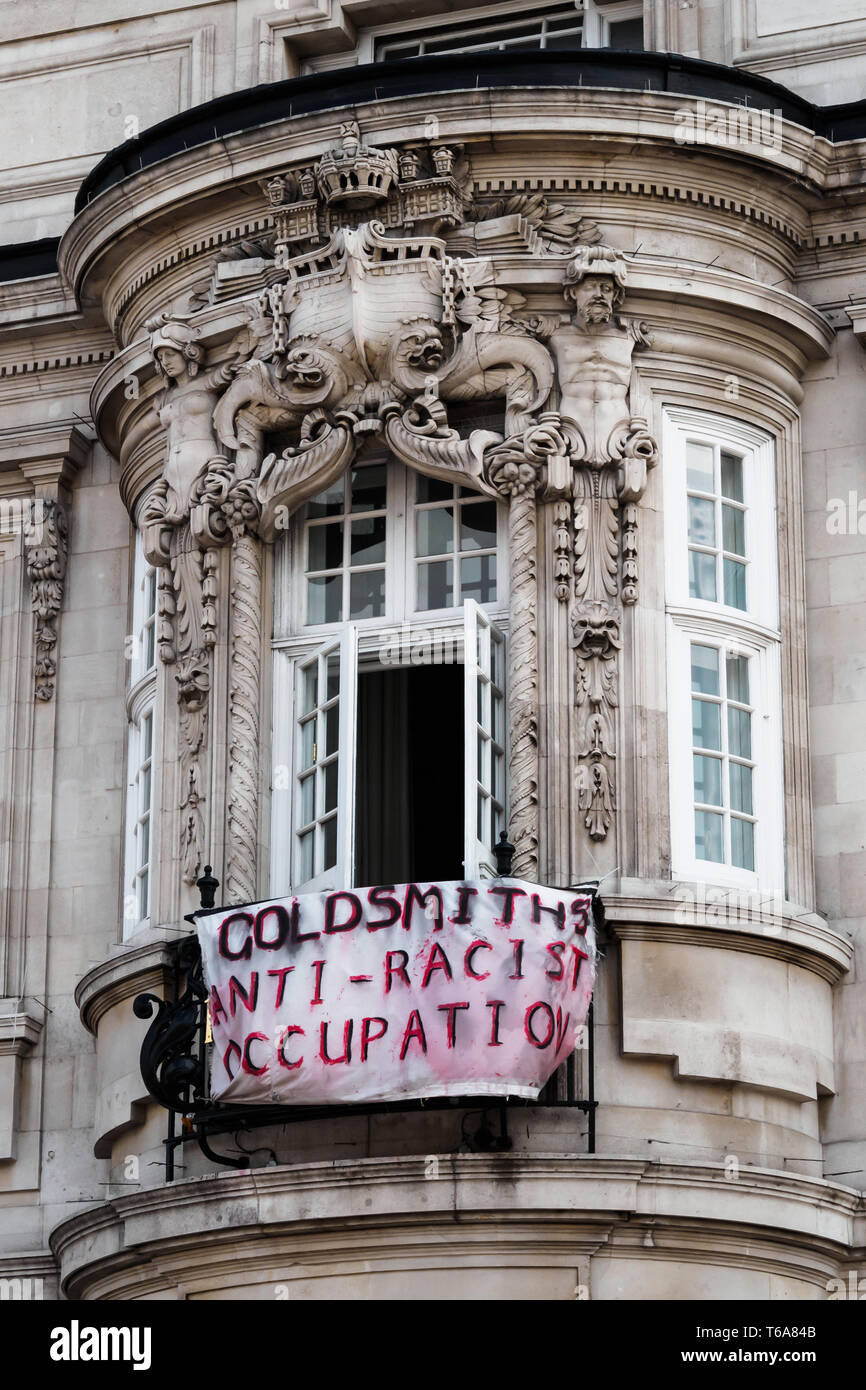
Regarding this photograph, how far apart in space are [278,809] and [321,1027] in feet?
6.59

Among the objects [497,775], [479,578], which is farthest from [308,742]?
[479,578]

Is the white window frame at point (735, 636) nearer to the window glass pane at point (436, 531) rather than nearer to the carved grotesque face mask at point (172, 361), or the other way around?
the window glass pane at point (436, 531)

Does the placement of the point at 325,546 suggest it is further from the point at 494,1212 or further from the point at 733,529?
the point at 494,1212

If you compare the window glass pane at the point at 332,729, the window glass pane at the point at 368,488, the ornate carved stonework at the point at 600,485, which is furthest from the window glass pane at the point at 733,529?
the window glass pane at the point at 332,729

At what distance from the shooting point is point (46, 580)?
888 inches

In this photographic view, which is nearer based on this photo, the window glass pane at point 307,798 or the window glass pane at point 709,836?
the window glass pane at point 709,836

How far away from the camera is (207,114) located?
21.6 meters

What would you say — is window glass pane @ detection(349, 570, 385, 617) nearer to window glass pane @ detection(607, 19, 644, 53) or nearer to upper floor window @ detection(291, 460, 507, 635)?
upper floor window @ detection(291, 460, 507, 635)

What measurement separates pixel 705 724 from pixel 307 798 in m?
2.72

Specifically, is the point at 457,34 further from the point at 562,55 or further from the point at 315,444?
the point at 315,444

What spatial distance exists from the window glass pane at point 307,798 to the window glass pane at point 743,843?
281cm

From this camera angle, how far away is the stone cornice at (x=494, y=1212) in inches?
711

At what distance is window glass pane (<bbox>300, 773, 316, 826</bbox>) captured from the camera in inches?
787

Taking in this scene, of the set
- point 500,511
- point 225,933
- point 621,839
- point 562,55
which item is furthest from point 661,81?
point 225,933
